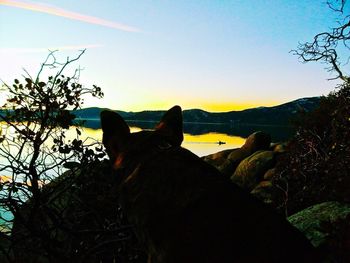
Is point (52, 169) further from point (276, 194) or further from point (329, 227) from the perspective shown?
point (276, 194)

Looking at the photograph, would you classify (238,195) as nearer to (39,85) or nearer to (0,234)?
(0,234)

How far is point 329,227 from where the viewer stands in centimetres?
579

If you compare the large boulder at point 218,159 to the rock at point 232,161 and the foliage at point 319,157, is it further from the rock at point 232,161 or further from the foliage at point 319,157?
the foliage at point 319,157

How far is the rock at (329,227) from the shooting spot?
470 cm

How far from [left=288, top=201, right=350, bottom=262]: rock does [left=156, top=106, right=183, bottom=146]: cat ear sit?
152 cm

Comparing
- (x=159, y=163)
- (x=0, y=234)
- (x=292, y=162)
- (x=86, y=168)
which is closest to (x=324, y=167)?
(x=292, y=162)

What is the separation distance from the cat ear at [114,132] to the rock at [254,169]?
25.6 meters

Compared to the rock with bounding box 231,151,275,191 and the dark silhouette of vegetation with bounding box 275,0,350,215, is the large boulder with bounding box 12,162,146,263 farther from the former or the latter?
the rock with bounding box 231,151,275,191

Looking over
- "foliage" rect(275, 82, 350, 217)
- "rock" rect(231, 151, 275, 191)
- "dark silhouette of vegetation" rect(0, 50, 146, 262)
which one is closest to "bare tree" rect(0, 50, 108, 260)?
"dark silhouette of vegetation" rect(0, 50, 146, 262)

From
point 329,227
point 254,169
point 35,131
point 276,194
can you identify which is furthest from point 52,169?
point 254,169

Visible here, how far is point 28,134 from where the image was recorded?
725cm

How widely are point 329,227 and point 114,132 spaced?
4.09m

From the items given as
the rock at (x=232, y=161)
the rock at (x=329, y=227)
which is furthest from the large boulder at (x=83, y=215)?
the rock at (x=232, y=161)

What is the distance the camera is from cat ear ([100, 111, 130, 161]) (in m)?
2.96
